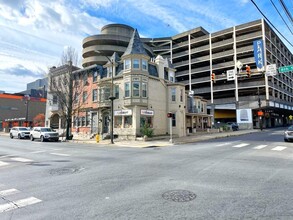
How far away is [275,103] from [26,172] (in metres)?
59.9

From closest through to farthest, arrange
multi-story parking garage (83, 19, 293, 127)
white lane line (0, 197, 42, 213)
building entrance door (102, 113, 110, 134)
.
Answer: white lane line (0, 197, 42, 213) < building entrance door (102, 113, 110, 134) < multi-story parking garage (83, 19, 293, 127)

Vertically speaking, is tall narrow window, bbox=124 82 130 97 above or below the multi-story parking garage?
below

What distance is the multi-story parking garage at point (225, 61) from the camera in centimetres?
5584

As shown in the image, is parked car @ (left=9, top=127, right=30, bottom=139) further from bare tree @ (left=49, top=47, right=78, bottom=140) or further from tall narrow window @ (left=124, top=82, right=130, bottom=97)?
tall narrow window @ (left=124, top=82, right=130, bottom=97)

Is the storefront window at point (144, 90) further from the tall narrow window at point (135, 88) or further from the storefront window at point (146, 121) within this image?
the storefront window at point (146, 121)

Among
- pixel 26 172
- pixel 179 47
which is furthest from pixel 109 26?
pixel 26 172

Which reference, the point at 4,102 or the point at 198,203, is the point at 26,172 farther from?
the point at 4,102

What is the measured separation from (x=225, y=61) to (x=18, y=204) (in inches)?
2640

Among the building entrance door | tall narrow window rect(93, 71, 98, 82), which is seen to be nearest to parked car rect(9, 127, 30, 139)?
the building entrance door

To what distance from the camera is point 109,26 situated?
72.6 meters

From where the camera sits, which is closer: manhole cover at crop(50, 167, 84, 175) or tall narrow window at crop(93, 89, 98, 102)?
manhole cover at crop(50, 167, 84, 175)

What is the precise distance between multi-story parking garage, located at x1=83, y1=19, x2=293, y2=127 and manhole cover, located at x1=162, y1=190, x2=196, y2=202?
5002 centimetres

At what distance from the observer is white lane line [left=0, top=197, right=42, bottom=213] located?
16.8 ft

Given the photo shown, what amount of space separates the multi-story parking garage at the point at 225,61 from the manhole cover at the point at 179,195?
5002 cm
